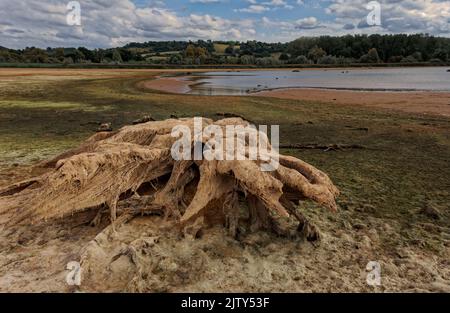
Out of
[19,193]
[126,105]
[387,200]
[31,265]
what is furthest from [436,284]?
[126,105]

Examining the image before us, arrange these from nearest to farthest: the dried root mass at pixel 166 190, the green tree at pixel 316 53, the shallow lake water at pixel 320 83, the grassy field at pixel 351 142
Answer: the dried root mass at pixel 166 190, the grassy field at pixel 351 142, the shallow lake water at pixel 320 83, the green tree at pixel 316 53

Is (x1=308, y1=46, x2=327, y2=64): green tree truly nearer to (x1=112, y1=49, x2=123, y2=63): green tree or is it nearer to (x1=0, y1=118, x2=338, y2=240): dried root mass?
(x1=112, y1=49, x2=123, y2=63): green tree

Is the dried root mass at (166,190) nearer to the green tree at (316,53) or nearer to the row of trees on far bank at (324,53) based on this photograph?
the row of trees on far bank at (324,53)

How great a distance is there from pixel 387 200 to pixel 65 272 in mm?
5230

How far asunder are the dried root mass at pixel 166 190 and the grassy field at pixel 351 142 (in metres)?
0.90

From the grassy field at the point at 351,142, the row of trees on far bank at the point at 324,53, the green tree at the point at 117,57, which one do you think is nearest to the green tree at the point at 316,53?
the row of trees on far bank at the point at 324,53

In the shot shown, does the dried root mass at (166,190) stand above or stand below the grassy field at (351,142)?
above

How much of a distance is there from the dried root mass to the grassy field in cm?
90

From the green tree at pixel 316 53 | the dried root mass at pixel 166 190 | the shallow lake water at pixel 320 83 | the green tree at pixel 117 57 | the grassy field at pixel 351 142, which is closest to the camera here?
the dried root mass at pixel 166 190

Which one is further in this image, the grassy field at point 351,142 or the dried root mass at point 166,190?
the grassy field at point 351,142

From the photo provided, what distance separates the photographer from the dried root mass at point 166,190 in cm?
455

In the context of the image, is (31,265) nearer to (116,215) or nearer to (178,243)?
(116,215)

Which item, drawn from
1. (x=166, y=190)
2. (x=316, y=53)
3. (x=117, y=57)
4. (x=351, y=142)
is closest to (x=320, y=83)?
(x=351, y=142)

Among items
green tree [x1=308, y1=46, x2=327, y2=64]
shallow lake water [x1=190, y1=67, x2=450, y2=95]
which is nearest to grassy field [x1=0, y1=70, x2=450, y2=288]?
shallow lake water [x1=190, y1=67, x2=450, y2=95]
